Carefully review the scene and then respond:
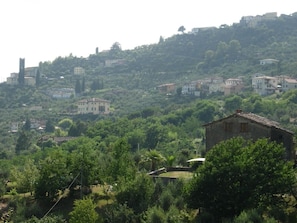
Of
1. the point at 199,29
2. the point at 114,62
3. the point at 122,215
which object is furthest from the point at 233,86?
the point at 122,215

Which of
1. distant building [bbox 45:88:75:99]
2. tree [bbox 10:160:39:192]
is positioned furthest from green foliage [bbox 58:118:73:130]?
tree [bbox 10:160:39:192]

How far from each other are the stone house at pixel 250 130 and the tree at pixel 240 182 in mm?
5905

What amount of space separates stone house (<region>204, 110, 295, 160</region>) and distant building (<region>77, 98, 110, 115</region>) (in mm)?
88829

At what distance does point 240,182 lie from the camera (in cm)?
2461

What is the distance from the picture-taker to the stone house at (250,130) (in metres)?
31.5

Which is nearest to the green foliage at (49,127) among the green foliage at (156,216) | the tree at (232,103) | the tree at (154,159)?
the tree at (232,103)

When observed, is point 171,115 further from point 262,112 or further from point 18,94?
point 18,94

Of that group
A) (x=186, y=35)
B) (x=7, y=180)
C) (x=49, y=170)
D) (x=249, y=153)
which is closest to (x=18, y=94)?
(x=186, y=35)

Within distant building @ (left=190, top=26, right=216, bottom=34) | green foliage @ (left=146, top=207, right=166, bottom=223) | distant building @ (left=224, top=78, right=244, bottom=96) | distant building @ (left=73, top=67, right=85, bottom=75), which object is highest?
distant building @ (left=190, top=26, right=216, bottom=34)

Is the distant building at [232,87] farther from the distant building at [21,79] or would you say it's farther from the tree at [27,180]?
the tree at [27,180]

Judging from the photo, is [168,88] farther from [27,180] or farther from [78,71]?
[27,180]

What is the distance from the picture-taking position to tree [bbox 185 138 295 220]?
79.4 feet

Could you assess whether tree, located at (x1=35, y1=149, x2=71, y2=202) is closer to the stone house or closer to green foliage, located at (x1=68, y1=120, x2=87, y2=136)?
the stone house

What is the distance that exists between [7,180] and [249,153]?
24125 millimetres
